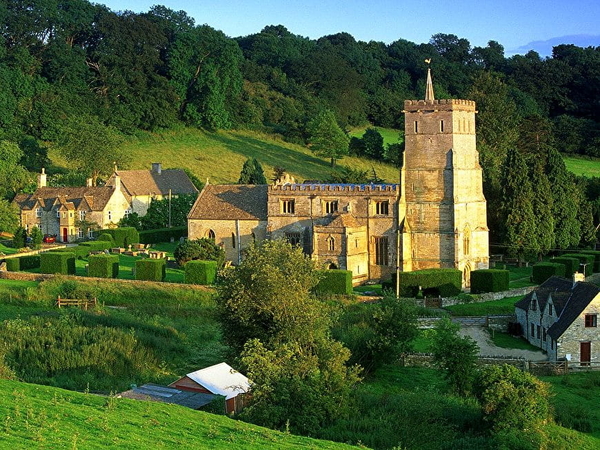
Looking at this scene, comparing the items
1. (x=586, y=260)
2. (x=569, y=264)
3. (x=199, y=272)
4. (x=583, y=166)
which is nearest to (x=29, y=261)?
(x=199, y=272)

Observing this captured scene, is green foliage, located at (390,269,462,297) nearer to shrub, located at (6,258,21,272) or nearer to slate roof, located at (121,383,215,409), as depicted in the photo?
shrub, located at (6,258,21,272)

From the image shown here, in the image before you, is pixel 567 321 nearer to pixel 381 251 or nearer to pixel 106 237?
pixel 381 251

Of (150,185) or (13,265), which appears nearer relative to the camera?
(13,265)

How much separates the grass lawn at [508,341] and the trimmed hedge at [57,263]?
Answer: 2638cm

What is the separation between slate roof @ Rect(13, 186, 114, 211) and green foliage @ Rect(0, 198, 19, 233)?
205 centimetres

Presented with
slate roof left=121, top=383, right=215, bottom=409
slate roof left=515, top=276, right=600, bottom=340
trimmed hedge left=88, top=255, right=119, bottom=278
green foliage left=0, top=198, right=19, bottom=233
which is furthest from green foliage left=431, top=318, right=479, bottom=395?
green foliage left=0, top=198, right=19, bottom=233

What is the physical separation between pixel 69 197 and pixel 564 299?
45227mm

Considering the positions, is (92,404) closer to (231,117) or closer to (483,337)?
(483,337)

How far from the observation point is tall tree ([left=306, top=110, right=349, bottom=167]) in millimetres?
109375

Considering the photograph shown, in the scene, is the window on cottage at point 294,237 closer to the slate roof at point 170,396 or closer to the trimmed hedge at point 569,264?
the trimmed hedge at point 569,264

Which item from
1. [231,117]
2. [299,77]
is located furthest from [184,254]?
[299,77]

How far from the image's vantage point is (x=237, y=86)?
124 metres

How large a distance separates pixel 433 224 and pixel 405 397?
26.9m

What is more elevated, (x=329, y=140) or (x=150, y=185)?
(x=329, y=140)
